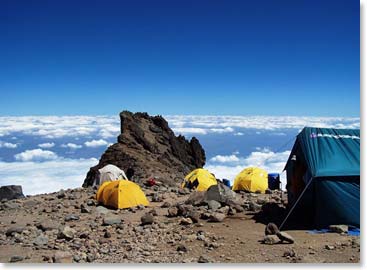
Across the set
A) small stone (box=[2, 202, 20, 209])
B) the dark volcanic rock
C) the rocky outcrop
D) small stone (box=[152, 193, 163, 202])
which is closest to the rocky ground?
small stone (box=[2, 202, 20, 209])

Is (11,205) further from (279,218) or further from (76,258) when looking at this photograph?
(279,218)

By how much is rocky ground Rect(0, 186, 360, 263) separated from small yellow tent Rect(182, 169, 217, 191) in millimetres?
6715

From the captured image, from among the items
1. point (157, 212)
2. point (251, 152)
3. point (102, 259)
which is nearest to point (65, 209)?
point (157, 212)

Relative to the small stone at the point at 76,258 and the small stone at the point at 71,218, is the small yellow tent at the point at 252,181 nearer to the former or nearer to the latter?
the small stone at the point at 71,218

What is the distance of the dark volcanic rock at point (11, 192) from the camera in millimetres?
21617

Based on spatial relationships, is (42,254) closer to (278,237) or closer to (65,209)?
(278,237)

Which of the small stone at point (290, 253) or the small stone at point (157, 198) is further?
the small stone at point (157, 198)

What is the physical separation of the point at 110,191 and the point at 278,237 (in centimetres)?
858

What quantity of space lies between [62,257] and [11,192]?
14963mm

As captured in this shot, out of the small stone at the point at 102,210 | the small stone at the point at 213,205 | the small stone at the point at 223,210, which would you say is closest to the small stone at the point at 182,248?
the small stone at the point at 223,210

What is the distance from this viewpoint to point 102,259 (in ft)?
28.0

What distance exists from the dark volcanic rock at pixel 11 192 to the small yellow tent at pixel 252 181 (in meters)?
11.5

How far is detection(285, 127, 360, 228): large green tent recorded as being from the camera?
1038cm

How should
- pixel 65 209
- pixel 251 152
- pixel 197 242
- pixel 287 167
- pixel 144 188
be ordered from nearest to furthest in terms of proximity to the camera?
1. pixel 197 242
2. pixel 287 167
3. pixel 65 209
4. pixel 144 188
5. pixel 251 152
